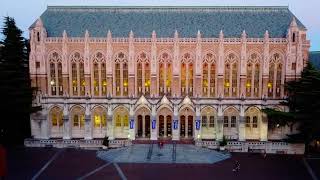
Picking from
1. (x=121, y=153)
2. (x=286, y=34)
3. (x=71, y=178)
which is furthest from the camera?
(x=286, y=34)

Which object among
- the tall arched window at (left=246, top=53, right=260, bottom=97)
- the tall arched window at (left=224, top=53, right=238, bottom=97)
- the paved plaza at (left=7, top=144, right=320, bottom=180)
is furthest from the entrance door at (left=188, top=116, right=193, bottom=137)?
the tall arched window at (left=246, top=53, right=260, bottom=97)

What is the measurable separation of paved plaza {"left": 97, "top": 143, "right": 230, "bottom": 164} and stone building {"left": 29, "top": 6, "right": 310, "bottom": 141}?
3.92 meters

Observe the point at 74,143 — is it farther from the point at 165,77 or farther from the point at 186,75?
the point at 186,75

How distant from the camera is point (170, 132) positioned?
6856 cm

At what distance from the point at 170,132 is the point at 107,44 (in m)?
18.7

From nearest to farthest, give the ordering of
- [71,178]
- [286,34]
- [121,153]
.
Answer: [71,178]
[121,153]
[286,34]

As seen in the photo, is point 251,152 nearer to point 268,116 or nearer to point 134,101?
point 268,116

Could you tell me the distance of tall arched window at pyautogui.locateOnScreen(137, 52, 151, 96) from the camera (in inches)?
2648

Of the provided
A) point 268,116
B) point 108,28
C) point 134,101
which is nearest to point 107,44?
point 108,28

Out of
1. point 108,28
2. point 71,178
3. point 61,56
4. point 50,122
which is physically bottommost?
point 71,178

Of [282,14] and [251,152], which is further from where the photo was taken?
[282,14]

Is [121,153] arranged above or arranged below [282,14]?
below

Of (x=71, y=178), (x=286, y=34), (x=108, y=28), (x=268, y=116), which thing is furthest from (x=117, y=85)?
(x=286, y=34)

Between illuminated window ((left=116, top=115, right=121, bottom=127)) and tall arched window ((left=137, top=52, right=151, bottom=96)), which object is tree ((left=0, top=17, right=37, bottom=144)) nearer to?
illuminated window ((left=116, top=115, right=121, bottom=127))
